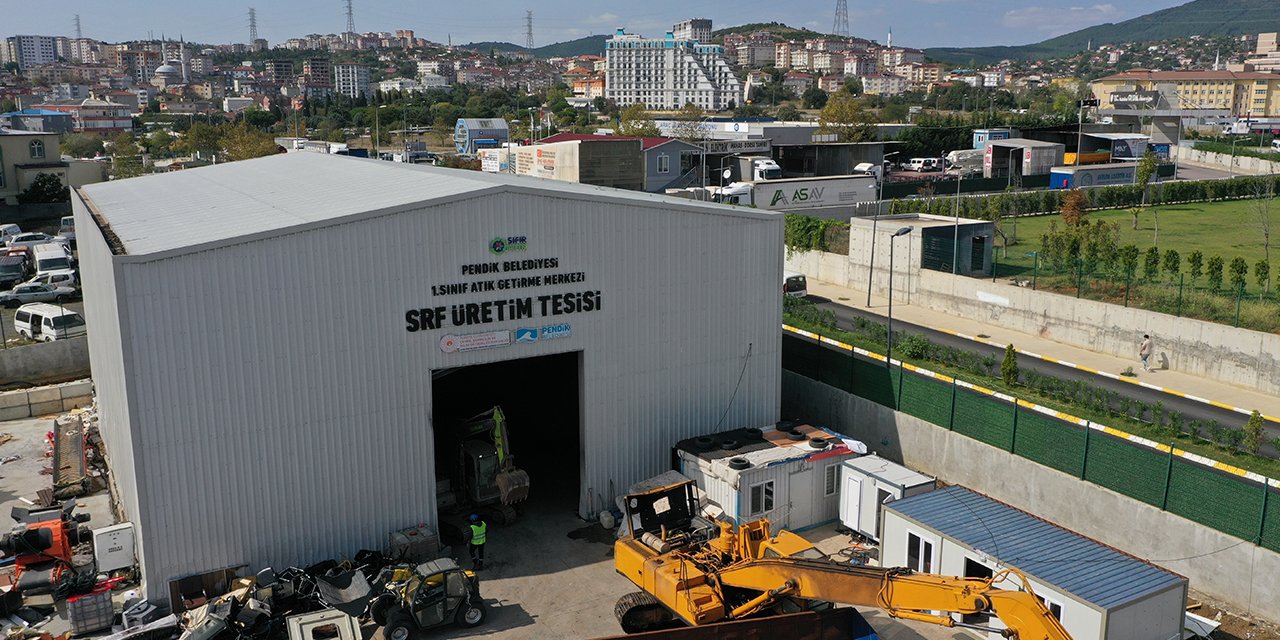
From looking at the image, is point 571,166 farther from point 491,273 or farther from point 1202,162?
point 1202,162

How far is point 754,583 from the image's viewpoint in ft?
47.4

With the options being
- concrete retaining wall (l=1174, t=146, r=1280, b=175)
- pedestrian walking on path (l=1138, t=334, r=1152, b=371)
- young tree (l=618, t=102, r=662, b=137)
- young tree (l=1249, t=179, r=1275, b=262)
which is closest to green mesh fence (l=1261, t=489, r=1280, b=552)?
pedestrian walking on path (l=1138, t=334, r=1152, b=371)

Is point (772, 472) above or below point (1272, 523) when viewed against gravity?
below

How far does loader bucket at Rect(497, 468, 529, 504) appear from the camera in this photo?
1997 centimetres

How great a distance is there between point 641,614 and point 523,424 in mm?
11176

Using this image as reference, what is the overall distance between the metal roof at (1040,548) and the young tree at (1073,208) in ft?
125

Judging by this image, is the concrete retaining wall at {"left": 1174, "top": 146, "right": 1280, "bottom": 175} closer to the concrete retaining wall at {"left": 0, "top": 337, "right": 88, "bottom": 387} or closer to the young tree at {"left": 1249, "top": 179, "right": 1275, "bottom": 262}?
the young tree at {"left": 1249, "top": 179, "right": 1275, "bottom": 262}

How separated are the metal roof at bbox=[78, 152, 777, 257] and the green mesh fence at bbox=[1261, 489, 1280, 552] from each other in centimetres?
1098

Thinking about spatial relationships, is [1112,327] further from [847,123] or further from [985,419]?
[847,123]

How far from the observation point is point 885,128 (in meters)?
103

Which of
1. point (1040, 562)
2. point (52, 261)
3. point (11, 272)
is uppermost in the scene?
point (52, 261)

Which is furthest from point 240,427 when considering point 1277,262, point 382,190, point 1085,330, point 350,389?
point 1277,262

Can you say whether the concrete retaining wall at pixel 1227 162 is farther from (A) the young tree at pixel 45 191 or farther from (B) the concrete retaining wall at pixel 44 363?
(A) the young tree at pixel 45 191

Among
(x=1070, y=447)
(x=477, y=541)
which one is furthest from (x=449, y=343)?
(x=1070, y=447)
